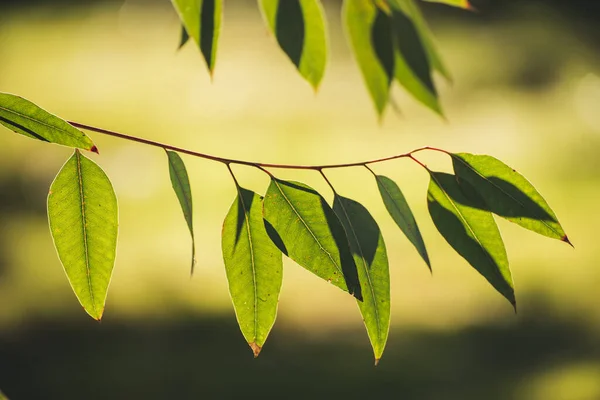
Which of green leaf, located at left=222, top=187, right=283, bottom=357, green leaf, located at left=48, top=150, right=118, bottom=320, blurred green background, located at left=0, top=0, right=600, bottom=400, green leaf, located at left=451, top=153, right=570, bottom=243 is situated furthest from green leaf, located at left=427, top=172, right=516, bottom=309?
blurred green background, located at left=0, top=0, right=600, bottom=400

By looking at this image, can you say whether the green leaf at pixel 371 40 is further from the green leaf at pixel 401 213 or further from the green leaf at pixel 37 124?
the green leaf at pixel 37 124

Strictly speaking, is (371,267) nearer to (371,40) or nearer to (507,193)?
(507,193)

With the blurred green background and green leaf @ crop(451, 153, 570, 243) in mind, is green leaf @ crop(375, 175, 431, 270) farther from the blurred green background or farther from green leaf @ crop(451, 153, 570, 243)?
the blurred green background

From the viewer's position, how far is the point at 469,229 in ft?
2.02

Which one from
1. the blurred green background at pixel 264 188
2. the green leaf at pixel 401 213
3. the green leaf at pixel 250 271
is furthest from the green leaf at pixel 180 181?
the blurred green background at pixel 264 188

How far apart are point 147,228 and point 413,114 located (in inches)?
67.4

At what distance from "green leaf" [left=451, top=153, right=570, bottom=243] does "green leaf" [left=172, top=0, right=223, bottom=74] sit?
20cm

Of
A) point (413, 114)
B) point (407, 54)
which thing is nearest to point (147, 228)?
point (413, 114)

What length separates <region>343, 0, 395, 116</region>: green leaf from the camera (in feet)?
2.36

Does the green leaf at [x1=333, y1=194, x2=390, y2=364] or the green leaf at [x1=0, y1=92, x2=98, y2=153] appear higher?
the green leaf at [x1=0, y1=92, x2=98, y2=153]

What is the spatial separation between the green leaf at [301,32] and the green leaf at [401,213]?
0.12m

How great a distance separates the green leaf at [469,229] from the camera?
1.98 feet

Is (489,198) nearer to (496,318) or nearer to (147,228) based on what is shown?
(496,318)

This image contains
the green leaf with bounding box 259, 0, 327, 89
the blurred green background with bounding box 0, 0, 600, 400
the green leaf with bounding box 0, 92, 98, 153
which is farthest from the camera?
the blurred green background with bounding box 0, 0, 600, 400
